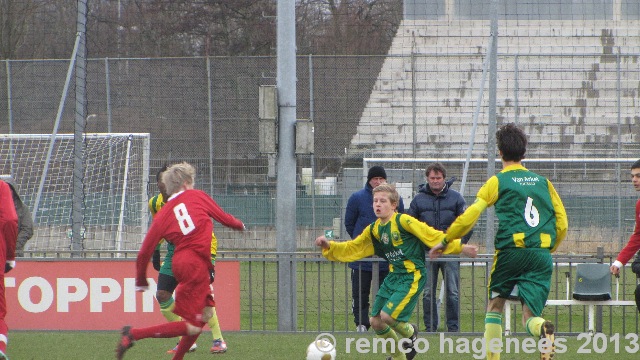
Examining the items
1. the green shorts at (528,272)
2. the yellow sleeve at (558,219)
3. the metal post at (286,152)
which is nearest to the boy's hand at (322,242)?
the green shorts at (528,272)

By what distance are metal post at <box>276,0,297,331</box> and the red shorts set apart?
3.38 m

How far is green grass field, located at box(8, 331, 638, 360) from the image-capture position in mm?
9039

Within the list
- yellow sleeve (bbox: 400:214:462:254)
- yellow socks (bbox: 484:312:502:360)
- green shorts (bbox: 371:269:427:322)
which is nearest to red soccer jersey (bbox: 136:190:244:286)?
green shorts (bbox: 371:269:427:322)

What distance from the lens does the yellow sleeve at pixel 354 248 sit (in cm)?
786

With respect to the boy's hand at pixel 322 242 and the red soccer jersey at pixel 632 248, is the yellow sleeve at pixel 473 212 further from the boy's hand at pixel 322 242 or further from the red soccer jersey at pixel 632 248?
the red soccer jersey at pixel 632 248

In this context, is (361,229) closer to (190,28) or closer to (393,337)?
(393,337)

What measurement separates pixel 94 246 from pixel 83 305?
6.81m

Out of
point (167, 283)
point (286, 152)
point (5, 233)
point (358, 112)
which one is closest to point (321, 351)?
point (167, 283)

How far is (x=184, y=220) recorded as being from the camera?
292 inches

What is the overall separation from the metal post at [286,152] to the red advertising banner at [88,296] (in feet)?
1.92

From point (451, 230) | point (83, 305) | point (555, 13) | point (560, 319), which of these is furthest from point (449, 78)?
point (451, 230)

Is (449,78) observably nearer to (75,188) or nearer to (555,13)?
(555,13)

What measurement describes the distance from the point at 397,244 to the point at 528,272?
108 cm

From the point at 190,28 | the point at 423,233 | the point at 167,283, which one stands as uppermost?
the point at 190,28
